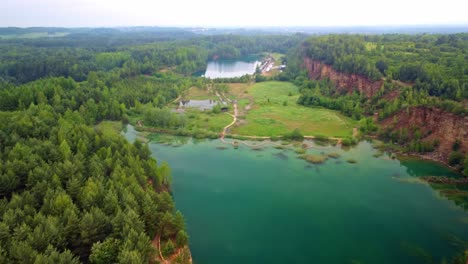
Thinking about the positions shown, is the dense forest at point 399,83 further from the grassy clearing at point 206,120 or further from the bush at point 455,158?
the grassy clearing at point 206,120

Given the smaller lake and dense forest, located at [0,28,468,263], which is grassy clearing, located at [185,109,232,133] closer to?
dense forest, located at [0,28,468,263]

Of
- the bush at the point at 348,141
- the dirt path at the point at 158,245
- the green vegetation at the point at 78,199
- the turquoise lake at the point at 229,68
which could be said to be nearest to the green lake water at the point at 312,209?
the bush at the point at 348,141

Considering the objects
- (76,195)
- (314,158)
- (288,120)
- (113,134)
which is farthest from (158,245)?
(288,120)

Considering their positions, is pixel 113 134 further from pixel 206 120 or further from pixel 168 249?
pixel 206 120

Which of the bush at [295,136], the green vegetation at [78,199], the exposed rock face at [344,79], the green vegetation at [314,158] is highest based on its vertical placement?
the exposed rock face at [344,79]

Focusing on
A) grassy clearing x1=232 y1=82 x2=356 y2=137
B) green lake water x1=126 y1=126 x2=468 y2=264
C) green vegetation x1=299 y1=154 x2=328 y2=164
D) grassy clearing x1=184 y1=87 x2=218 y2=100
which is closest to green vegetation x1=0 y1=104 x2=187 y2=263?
green lake water x1=126 y1=126 x2=468 y2=264

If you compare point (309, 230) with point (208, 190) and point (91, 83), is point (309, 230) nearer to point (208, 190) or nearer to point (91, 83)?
point (208, 190)

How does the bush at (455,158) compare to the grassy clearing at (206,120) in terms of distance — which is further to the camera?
the grassy clearing at (206,120)
